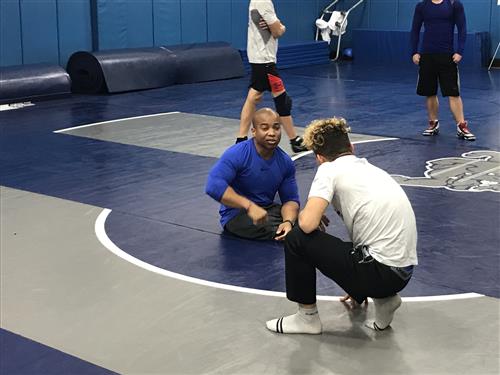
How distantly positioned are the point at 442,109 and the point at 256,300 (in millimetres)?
7658

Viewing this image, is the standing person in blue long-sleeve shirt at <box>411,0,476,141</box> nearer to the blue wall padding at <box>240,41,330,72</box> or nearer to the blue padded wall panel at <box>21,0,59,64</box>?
the blue padded wall panel at <box>21,0,59,64</box>

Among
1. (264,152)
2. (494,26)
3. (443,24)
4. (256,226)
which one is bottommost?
(256,226)

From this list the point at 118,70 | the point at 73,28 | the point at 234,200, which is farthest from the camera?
the point at 73,28

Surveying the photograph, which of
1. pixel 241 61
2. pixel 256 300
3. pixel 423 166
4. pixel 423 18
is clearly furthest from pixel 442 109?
pixel 256 300

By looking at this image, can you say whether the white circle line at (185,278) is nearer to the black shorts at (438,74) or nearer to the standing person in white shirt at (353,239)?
the standing person in white shirt at (353,239)

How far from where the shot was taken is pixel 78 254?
564 cm

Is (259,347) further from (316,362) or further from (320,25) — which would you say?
(320,25)

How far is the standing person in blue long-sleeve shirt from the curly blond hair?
5.45m

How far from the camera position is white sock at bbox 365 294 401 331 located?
4332mm

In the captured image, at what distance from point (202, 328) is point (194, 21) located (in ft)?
41.9

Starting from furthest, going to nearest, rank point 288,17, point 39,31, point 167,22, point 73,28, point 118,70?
point 288,17 < point 167,22 < point 73,28 < point 39,31 < point 118,70

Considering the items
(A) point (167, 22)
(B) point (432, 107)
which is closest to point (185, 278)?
(B) point (432, 107)

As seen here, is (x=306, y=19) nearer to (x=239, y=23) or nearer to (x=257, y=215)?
(x=239, y=23)

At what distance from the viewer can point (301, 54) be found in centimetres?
1812
